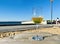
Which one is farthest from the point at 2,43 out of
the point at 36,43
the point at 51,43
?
the point at 51,43

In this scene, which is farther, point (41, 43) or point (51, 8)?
point (51, 8)

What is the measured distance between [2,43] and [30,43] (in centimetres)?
120

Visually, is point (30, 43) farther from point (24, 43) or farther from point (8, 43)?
point (8, 43)

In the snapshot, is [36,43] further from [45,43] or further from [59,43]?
[59,43]

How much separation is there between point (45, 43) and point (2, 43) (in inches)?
72.3

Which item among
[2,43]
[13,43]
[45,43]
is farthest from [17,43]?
[45,43]

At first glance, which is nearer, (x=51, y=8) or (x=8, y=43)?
(x=8, y=43)

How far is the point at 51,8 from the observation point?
82.6 ft

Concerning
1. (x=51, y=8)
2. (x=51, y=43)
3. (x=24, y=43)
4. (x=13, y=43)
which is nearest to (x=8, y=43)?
(x=13, y=43)

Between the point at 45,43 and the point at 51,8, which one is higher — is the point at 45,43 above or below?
below

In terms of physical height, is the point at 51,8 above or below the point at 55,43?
above

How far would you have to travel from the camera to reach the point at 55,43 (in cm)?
715

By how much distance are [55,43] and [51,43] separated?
170mm

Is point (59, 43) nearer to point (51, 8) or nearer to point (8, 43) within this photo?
point (8, 43)
